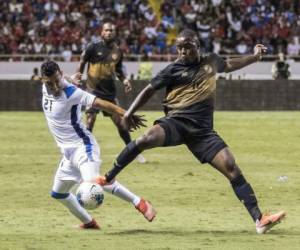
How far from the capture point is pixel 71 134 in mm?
10195

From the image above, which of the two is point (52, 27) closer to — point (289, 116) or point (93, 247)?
point (289, 116)

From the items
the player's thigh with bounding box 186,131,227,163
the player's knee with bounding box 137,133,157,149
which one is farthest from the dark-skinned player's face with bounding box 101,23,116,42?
the player's knee with bounding box 137,133,157,149

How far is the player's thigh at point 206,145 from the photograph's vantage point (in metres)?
10.2

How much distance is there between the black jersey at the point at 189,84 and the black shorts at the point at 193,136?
123mm

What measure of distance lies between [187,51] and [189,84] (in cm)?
35

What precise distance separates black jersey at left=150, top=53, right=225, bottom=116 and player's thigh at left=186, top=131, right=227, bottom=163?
0.87 ft

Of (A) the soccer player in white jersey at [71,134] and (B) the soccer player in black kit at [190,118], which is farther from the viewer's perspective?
(B) the soccer player in black kit at [190,118]

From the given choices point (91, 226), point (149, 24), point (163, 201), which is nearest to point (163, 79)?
point (91, 226)

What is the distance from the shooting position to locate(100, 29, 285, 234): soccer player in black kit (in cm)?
1015

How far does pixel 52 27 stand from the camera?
38125 mm

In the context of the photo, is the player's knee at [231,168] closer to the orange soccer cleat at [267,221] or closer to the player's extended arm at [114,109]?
the orange soccer cleat at [267,221]

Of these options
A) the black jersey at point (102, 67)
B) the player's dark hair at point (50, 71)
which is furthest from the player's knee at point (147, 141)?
the black jersey at point (102, 67)

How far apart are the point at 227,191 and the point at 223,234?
3801 mm

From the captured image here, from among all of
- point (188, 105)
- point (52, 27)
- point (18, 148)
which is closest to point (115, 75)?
point (18, 148)
